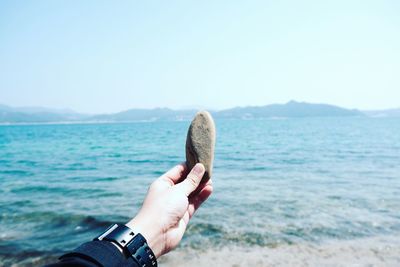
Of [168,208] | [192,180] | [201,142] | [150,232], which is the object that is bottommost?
[150,232]

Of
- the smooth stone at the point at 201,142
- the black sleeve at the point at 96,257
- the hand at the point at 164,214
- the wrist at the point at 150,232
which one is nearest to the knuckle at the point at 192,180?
the hand at the point at 164,214

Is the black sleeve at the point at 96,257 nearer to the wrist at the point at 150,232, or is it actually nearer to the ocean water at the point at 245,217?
the wrist at the point at 150,232

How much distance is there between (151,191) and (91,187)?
47.0 ft

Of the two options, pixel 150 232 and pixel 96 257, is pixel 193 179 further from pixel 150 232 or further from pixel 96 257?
pixel 96 257

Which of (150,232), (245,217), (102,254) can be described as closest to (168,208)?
→ (150,232)

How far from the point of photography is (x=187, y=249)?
799cm

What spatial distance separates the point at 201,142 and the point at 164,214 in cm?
115

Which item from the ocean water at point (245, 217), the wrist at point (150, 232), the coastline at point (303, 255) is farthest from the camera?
the ocean water at point (245, 217)

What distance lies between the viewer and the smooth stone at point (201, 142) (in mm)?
3814

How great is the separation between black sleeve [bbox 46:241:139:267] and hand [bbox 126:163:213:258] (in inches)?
15.5

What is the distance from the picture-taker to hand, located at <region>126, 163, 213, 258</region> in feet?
8.91

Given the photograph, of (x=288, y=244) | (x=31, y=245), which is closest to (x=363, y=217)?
(x=288, y=244)

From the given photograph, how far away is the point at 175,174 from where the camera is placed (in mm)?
3623

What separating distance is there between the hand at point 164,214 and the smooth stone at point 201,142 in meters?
0.35
